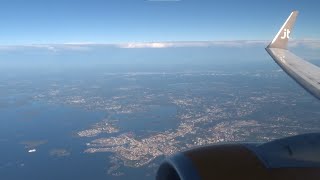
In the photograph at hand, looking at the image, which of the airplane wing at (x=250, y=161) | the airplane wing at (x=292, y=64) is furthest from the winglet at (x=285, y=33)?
the airplane wing at (x=250, y=161)

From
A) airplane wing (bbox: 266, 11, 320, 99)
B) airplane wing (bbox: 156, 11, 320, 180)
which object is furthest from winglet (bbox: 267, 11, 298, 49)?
airplane wing (bbox: 156, 11, 320, 180)

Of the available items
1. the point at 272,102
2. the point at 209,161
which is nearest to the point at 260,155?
the point at 209,161

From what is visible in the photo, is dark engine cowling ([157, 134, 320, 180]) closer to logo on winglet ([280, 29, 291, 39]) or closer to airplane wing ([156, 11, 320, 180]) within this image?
airplane wing ([156, 11, 320, 180])

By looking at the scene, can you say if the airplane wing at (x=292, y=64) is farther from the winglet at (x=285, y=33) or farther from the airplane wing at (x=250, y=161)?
the airplane wing at (x=250, y=161)

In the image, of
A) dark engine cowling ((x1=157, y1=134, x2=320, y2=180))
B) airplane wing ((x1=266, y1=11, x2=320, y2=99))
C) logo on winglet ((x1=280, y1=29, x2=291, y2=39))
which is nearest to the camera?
dark engine cowling ((x1=157, y1=134, x2=320, y2=180))

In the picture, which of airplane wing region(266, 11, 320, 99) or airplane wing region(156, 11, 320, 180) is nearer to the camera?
airplane wing region(156, 11, 320, 180)

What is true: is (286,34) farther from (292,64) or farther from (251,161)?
(251,161)

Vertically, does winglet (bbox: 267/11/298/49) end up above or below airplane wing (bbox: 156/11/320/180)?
above

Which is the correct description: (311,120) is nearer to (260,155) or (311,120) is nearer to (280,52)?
(280,52)

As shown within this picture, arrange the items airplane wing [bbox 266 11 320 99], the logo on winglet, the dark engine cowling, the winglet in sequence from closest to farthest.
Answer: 1. the dark engine cowling
2. airplane wing [bbox 266 11 320 99]
3. the winglet
4. the logo on winglet
